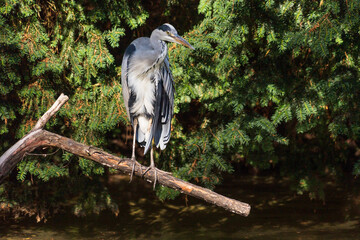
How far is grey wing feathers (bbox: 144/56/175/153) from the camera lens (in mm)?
3887

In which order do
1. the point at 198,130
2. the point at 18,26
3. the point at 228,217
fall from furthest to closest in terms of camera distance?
the point at 228,217 < the point at 198,130 < the point at 18,26

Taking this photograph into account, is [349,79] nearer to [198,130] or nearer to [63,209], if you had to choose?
[198,130]

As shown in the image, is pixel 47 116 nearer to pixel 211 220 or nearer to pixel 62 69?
pixel 62 69

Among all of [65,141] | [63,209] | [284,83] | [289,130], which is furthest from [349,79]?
[63,209]

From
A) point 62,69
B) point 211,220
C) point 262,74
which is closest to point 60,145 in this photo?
point 62,69

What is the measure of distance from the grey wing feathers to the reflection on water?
1859 millimetres

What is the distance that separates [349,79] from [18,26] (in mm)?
3033

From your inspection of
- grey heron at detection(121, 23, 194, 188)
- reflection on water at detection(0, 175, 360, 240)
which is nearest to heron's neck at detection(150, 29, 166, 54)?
grey heron at detection(121, 23, 194, 188)

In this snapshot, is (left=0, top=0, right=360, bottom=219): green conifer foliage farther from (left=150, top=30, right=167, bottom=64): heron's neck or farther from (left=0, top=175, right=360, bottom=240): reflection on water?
(left=150, top=30, right=167, bottom=64): heron's neck

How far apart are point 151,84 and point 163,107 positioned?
20 centimetres

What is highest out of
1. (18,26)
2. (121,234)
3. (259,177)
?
(18,26)

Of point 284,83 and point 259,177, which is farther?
point 259,177

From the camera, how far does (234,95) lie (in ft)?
16.0

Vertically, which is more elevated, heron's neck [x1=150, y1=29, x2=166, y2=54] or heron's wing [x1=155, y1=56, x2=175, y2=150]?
heron's neck [x1=150, y1=29, x2=166, y2=54]
